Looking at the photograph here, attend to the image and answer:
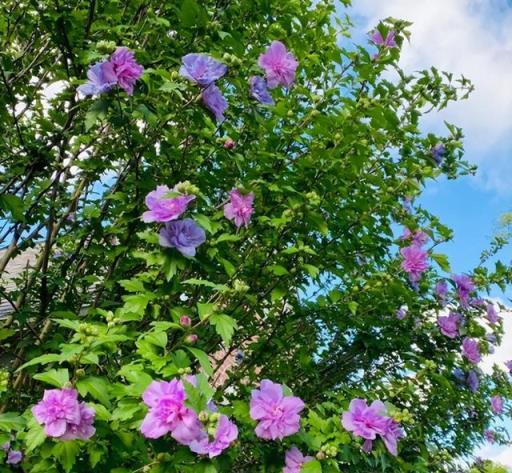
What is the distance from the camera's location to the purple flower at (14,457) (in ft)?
6.53

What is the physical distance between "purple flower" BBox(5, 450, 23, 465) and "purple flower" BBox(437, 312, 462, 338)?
2.59 meters

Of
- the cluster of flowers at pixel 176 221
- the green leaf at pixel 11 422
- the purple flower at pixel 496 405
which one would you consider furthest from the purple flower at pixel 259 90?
the purple flower at pixel 496 405

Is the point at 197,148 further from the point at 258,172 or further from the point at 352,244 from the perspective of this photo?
the point at 352,244

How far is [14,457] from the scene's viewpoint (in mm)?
1993

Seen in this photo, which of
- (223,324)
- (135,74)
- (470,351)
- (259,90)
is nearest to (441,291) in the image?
(470,351)

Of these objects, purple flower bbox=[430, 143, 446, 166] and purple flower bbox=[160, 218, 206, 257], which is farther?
purple flower bbox=[430, 143, 446, 166]

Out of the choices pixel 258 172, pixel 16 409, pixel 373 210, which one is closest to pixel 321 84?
pixel 373 210

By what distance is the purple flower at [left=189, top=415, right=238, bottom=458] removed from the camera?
1.58m

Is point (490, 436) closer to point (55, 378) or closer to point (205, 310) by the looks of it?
point (205, 310)

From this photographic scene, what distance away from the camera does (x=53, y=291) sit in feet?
9.97

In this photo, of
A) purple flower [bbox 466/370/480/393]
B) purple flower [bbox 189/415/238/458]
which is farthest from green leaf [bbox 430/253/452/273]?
purple flower [bbox 189/415/238/458]

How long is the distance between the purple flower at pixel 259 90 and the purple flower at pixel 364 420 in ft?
4.17

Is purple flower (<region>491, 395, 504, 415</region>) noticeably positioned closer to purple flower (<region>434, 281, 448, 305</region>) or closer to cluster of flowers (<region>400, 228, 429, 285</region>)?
purple flower (<region>434, 281, 448, 305</region>)

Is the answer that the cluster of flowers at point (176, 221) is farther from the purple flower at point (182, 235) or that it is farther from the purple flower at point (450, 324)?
the purple flower at point (450, 324)
